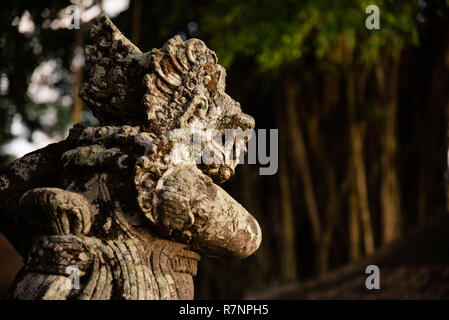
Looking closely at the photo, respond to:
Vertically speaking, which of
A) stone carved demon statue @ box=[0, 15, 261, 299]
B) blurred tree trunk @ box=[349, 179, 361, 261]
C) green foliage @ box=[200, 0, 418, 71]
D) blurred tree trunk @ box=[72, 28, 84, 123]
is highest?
green foliage @ box=[200, 0, 418, 71]

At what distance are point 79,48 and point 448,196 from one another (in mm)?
4181

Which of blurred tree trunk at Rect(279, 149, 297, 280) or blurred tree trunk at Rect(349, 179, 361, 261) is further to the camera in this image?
blurred tree trunk at Rect(279, 149, 297, 280)

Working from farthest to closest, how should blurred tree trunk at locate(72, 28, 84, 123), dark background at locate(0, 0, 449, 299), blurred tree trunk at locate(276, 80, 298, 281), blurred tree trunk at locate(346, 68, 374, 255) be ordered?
blurred tree trunk at locate(276, 80, 298, 281), blurred tree trunk at locate(346, 68, 374, 255), dark background at locate(0, 0, 449, 299), blurred tree trunk at locate(72, 28, 84, 123)

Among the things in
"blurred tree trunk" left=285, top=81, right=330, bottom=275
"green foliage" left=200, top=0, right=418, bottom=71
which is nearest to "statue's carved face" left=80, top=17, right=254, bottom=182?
"green foliage" left=200, top=0, right=418, bottom=71

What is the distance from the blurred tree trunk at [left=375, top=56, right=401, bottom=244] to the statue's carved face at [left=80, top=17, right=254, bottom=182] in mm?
4931

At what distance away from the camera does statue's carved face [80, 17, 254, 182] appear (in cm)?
166

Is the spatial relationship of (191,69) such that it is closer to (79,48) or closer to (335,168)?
(79,48)

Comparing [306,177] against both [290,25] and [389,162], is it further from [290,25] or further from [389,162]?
[290,25]

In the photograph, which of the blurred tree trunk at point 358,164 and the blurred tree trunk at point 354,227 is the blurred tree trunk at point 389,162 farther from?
the blurred tree trunk at point 354,227

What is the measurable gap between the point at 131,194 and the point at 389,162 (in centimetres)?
531

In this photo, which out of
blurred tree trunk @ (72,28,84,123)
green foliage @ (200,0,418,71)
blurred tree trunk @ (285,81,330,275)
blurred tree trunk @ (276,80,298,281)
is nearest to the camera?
green foliage @ (200,0,418,71)

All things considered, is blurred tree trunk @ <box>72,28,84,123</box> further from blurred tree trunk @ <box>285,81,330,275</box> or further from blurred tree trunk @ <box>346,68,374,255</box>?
blurred tree trunk @ <box>346,68,374,255</box>

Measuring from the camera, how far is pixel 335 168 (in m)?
6.82

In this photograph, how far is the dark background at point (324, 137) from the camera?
6.25m
